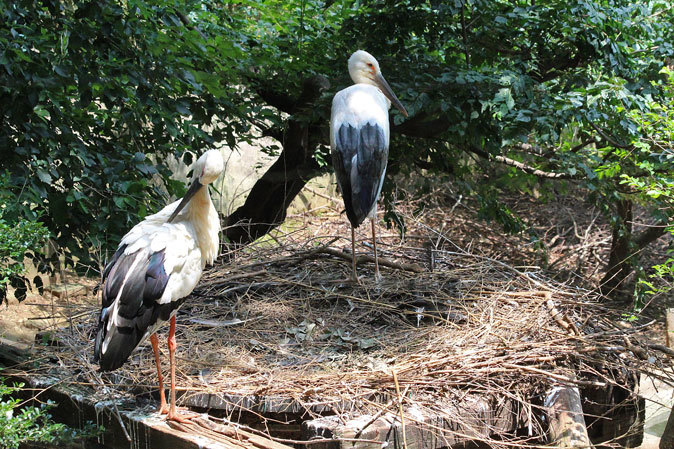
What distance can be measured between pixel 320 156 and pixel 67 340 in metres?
3.22

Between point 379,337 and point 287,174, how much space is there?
2.76 meters

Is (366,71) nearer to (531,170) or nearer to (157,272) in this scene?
(531,170)

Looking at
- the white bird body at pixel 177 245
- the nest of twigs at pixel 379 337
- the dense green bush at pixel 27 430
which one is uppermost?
the white bird body at pixel 177 245

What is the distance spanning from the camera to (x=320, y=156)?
259 inches

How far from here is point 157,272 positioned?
3162 mm

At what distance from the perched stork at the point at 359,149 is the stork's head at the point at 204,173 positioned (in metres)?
1.46

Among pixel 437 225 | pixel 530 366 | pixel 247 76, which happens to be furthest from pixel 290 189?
pixel 530 366

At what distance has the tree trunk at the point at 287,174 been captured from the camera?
6.13 meters

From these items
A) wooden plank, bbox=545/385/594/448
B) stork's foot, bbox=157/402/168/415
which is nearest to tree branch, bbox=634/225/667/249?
wooden plank, bbox=545/385/594/448

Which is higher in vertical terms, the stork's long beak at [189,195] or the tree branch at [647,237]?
the tree branch at [647,237]

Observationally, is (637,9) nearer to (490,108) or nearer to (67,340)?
(490,108)

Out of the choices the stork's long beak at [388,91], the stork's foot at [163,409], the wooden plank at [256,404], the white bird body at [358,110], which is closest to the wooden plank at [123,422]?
the stork's foot at [163,409]

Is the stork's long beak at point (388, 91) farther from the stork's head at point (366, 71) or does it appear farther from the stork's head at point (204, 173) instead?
the stork's head at point (204, 173)

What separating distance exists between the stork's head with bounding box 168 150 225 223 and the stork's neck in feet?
0.12
